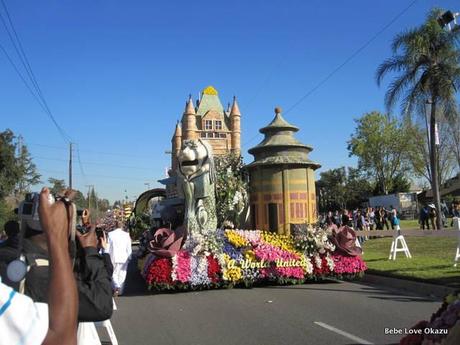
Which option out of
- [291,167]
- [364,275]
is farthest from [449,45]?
[364,275]

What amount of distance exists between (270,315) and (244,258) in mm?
3434

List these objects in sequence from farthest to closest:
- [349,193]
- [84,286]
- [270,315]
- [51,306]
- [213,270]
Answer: [349,193] < [213,270] < [270,315] < [84,286] < [51,306]

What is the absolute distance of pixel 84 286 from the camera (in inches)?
101

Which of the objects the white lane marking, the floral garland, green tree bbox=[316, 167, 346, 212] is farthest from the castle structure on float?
the floral garland

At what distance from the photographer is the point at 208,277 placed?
11023mm

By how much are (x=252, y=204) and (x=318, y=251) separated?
3650mm

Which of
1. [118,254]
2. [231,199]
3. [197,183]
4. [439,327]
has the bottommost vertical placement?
[439,327]

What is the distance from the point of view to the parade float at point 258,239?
36.3 ft

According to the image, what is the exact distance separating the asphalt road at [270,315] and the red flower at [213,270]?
33 centimetres

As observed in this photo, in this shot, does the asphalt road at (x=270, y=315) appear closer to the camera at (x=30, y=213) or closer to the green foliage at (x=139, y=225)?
the camera at (x=30, y=213)

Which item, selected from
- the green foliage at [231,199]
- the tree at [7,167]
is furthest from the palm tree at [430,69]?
the tree at [7,167]

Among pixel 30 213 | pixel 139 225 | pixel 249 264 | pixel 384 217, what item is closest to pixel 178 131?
pixel 139 225

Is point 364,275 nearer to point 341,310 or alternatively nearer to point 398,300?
point 398,300

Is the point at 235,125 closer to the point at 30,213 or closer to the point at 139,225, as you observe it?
the point at 139,225
